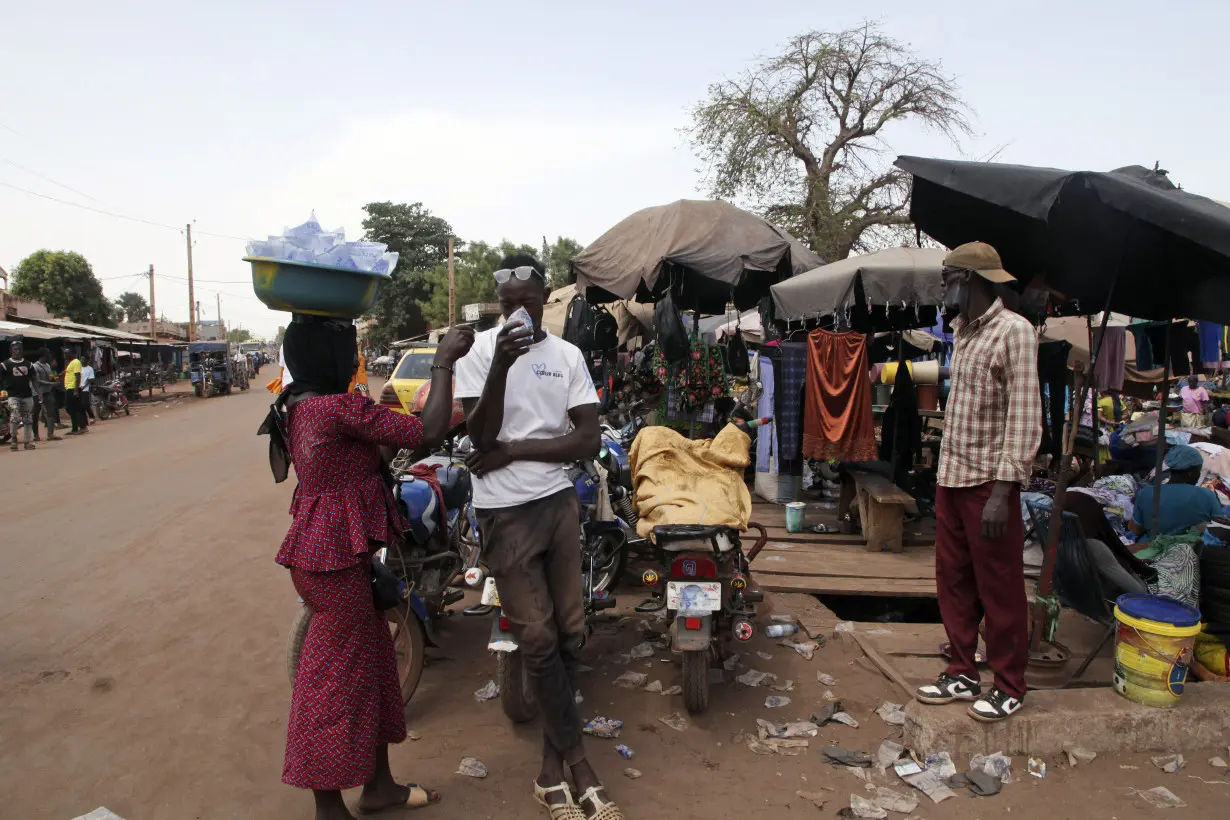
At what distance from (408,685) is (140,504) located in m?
6.57

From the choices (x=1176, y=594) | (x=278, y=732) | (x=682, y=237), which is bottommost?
(x=278, y=732)

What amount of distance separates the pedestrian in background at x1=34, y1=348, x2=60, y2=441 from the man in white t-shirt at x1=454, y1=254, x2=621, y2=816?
1554 cm

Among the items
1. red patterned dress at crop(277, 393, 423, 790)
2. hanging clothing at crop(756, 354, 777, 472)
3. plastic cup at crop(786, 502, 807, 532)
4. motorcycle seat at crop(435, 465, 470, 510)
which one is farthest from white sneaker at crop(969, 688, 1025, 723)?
hanging clothing at crop(756, 354, 777, 472)

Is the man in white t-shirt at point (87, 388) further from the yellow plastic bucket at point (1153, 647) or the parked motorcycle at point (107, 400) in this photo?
the yellow plastic bucket at point (1153, 647)

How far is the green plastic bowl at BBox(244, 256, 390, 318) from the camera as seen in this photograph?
264 centimetres

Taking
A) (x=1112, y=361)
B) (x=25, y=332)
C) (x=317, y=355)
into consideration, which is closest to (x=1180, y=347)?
(x=1112, y=361)

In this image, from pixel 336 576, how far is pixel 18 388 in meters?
15.1

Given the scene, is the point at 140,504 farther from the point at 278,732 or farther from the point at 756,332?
the point at 756,332

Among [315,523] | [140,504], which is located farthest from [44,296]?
[315,523]

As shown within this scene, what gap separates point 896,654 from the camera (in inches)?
174

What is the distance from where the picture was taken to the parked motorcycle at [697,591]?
12.1 feet

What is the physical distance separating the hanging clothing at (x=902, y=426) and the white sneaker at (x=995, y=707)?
4.68 meters

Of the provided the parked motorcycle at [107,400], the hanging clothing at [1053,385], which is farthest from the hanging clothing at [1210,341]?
the parked motorcycle at [107,400]

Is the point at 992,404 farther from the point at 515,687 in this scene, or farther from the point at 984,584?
the point at 515,687
